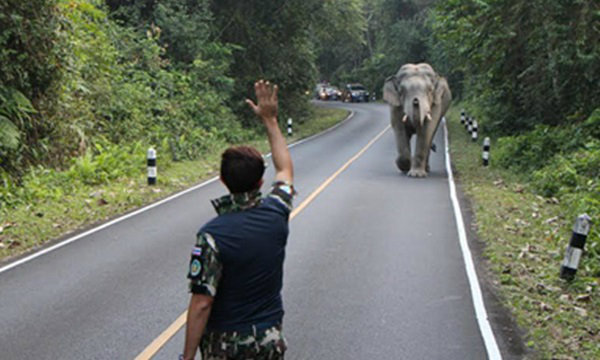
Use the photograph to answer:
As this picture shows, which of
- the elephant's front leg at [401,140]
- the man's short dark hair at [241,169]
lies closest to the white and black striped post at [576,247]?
the man's short dark hair at [241,169]

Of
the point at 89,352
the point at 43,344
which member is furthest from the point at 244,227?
the point at 43,344

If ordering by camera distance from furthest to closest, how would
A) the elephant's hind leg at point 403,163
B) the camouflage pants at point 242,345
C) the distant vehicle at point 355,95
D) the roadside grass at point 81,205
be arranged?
1. the distant vehicle at point 355,95
2. the elephant's hind leg at point 403,163
3. the roadside grass at point 81,205
4. the camouflage pants at point 242,345

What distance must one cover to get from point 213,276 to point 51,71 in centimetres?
1311

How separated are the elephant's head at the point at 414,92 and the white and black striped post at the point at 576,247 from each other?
8657 mm

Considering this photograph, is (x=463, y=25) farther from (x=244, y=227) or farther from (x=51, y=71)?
(x=244, y=227)

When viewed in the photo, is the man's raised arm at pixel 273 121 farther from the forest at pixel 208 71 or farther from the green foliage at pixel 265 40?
the green foliage at pixel 265 40

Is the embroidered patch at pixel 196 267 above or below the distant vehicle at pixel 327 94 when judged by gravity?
above

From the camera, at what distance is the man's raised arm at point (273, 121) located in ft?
11.7

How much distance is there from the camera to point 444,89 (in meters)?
18.1

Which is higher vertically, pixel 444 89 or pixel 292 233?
pixel 444 89

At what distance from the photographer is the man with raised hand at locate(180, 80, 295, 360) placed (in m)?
3.09

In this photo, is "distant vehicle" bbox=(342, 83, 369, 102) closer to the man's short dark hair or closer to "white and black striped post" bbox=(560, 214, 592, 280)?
"white and black striped post" bbox=(560, 214, 592, 280)

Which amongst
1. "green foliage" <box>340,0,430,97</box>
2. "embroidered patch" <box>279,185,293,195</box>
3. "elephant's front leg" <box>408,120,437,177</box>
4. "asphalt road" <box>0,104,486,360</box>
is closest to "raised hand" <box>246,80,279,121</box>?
"embroidered patch" <box>279,185,293,195</box>

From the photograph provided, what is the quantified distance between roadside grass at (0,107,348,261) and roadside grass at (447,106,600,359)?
269 inches
